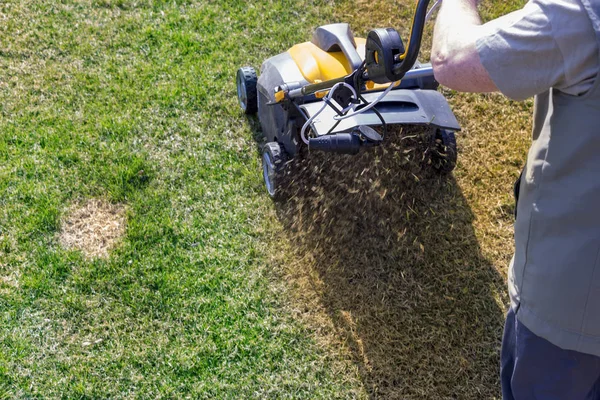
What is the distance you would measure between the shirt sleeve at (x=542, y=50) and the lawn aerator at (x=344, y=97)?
0.36 metres

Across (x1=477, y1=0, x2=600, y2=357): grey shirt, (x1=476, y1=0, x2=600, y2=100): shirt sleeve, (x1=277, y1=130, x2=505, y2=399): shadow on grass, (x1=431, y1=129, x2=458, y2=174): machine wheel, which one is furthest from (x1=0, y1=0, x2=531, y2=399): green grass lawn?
(x1=476, y1=0, x2=600, y2=100): shirt sleeve

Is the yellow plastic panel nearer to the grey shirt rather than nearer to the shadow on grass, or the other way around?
the shadow on grass

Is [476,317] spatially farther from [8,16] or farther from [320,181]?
[8,16]

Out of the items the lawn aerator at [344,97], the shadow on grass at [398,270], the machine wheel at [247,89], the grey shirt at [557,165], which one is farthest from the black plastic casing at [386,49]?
the machine wheel at [247,89]

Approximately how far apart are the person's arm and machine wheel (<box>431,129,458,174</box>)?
1.29 meters

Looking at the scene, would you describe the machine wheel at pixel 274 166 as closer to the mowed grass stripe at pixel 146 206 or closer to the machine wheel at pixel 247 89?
the mowed grass stripe at pixel 146 206

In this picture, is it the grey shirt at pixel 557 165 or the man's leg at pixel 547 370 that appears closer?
the grey shirt at pixel 557 165

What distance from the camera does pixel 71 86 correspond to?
379cm

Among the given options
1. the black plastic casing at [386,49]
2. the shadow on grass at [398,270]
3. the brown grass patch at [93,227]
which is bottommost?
the shadow on grass at [398,270]

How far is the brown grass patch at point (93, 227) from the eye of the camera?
3.04 meters

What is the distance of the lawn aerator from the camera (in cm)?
212

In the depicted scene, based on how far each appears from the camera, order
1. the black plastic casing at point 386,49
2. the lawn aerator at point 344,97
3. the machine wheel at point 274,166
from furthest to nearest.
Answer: the machine wheel at point 274,166 → the lawn aerator at point 344,97 → the black plastic casing at point 386,49

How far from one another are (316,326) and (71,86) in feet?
6.91

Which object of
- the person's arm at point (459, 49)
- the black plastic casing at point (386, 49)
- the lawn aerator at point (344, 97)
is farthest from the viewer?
the lawn aerator at point (344, 97)
